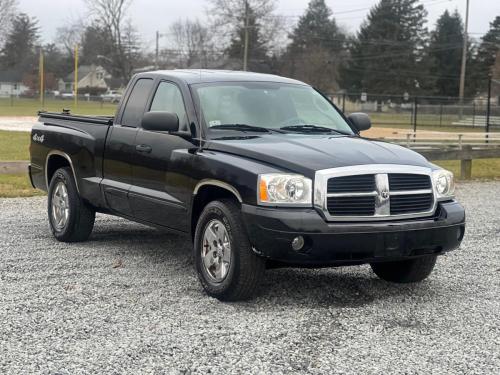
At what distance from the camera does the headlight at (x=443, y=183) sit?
18.6 feet

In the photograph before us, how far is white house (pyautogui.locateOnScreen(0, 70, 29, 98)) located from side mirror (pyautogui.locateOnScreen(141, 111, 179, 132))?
330ft

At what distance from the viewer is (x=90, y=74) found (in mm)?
116625

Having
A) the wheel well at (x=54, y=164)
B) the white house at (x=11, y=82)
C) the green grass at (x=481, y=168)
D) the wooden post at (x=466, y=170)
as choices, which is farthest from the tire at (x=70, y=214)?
the white house at (x=11, y=82)

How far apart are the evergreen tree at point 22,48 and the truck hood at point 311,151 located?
10247cm

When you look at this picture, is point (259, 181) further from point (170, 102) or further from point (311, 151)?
point (170, 102)

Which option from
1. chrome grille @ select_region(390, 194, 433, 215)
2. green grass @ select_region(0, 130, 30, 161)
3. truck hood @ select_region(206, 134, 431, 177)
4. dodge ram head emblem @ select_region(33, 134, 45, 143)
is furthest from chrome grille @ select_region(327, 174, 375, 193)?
green grass @ select_region(0, 130, 30, 161)

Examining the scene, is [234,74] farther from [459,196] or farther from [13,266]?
[459,196]

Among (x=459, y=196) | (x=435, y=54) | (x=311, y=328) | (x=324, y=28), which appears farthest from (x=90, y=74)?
(x=311, y=328)

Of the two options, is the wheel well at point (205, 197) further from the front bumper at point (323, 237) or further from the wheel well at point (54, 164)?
the wheel well at point (54, 164)

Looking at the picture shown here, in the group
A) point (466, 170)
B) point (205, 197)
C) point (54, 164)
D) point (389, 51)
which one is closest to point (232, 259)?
point (205, 197)

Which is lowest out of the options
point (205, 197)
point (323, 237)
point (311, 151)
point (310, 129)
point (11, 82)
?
point (323, 237)

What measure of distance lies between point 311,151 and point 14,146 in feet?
53.9

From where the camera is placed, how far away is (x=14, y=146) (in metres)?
20.3

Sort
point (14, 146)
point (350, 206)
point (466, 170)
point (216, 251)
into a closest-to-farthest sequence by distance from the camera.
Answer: point (350, 206) < point (216, 251) < point (466, 170) < point (14, 146)
